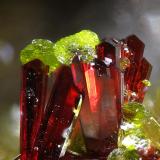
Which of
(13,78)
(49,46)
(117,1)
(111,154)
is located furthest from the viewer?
(117,1)

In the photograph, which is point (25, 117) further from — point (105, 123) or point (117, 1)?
point (117, 1)

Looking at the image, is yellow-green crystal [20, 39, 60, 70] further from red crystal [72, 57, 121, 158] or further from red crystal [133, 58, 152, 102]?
red crystal [133, 58, 152, 102]

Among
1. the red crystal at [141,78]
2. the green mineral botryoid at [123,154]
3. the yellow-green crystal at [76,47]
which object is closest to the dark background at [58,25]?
the red crystal at [141,78]

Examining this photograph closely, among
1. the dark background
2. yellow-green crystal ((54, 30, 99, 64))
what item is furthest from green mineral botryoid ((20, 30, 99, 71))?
the dark background

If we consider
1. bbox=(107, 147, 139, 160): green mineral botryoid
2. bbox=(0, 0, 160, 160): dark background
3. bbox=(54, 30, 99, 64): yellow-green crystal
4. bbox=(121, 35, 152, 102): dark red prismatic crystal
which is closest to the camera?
bbox=(107, 147, 139, 160): green mineral botryoid

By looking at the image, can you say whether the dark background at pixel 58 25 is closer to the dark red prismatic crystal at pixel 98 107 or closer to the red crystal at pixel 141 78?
the red crystal at pixel 141 78

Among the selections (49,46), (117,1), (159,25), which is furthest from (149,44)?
(49,46)

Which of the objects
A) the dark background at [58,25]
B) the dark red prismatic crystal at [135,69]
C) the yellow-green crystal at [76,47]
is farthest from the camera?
the dark background at [58,25]

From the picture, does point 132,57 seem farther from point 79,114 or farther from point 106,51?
point 79,114
